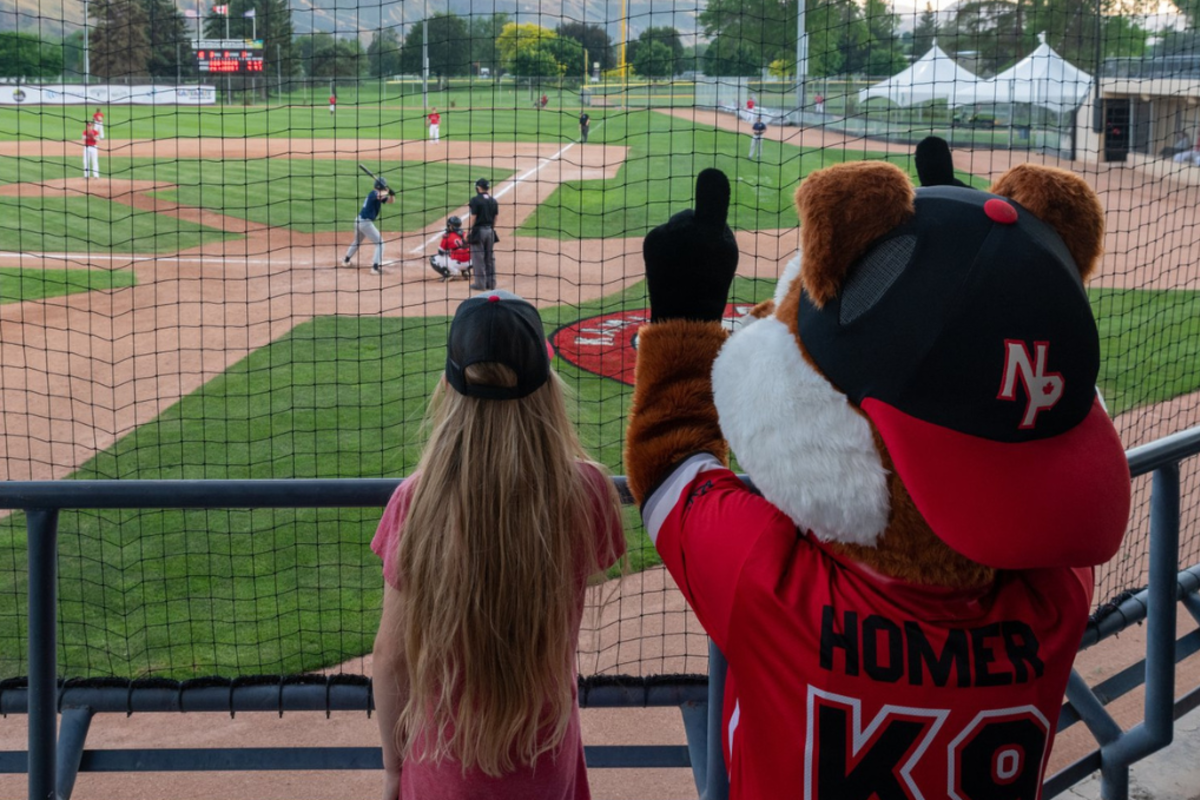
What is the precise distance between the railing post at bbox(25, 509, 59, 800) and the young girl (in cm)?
67

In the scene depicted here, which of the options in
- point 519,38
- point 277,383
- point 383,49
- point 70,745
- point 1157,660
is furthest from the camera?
point 383,49

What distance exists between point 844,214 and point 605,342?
9441mm

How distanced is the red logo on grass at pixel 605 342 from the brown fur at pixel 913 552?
25.1 ft

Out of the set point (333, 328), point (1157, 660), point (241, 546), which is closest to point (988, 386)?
point (1157, 660)

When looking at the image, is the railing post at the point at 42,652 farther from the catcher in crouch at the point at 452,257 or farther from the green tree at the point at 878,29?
the catcher in crouch at the point at 452,257

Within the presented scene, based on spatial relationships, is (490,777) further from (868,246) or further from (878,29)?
(878,29)

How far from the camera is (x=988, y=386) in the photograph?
1244mm

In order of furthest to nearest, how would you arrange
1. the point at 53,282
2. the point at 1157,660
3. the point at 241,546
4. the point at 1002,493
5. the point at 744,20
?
the point at 53,282, the point at 744,20, the point at 241,546, the point at 1157,660, the point at 1002,493

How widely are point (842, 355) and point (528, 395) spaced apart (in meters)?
0.58

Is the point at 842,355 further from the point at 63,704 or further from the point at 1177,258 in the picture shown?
the point at 1177,258

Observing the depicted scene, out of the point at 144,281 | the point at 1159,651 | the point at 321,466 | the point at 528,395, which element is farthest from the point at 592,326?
the point at 528,395

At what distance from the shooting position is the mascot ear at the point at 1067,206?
1.41 m

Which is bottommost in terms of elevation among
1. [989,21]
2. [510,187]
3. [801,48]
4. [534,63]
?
[510,187]

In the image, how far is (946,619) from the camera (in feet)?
4.37
